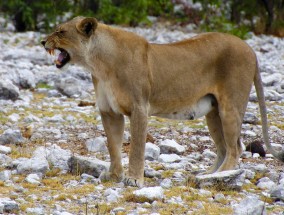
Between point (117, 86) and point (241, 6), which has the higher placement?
point (241, 6)

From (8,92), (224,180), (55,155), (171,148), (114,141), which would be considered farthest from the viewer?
(8,92)

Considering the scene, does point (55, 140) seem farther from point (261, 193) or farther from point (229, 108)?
point (261, 193)

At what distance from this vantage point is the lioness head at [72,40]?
24.8 ft

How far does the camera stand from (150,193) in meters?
6.59

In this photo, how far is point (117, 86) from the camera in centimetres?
733

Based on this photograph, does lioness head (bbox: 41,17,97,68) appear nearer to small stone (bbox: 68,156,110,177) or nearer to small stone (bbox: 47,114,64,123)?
small stone (bbox: 68,156,110,177)

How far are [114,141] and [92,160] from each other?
299 mm

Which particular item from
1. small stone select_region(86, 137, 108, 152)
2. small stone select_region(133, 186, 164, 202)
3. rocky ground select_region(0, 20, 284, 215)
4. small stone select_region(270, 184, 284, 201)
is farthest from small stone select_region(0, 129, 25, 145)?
small stone select_region(270, 184, 284, 201)

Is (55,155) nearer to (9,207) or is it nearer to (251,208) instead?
(9,207)

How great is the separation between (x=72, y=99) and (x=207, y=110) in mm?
4926

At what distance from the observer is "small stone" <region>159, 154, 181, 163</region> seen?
336 inches

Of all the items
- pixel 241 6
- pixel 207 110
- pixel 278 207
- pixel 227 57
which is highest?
pixel 241 6

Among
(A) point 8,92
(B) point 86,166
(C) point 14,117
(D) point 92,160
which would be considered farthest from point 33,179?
(A) point 8,92

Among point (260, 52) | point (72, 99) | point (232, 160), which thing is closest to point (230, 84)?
point (232, 160)
